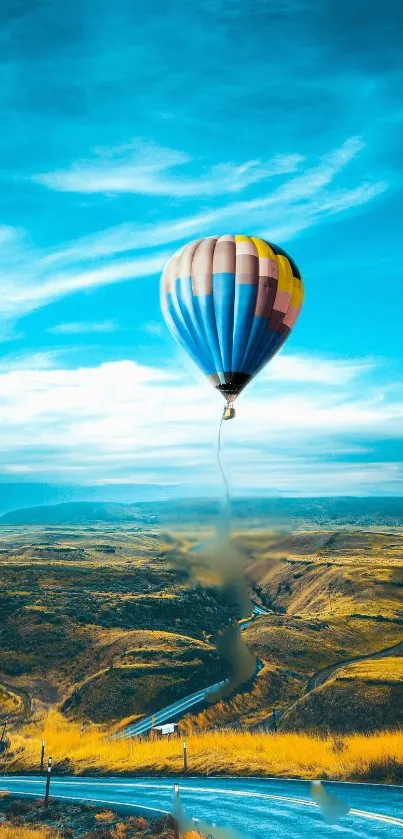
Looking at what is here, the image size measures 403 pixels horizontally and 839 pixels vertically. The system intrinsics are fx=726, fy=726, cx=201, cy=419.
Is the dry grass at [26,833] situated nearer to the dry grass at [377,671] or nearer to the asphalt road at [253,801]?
the asphalt road at [253,801]

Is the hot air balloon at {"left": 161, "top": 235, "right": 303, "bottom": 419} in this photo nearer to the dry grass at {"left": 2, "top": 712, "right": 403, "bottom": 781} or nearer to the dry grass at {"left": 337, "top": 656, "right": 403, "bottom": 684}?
the dry grass at {"left": 2, "top": 712, "right": 403, "bottom": 781}

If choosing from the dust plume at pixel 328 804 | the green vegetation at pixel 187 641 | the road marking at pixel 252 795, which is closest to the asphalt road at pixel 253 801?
the road marking at pixel 252 795

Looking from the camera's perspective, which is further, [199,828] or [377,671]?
[377,671]

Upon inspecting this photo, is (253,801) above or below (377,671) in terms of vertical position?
above

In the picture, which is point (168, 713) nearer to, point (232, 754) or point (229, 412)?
point (232, 754)

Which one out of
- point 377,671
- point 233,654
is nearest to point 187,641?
point 377,671

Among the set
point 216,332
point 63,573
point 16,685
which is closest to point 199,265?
point 216,332
